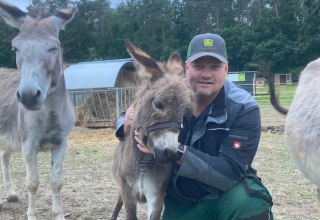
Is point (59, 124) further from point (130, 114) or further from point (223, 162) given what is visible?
point (223, 162)

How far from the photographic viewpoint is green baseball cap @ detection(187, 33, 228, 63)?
3018mm

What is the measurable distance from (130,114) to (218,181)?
75cm

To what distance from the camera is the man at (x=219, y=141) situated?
300 cm

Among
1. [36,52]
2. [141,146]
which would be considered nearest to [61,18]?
[36,52]

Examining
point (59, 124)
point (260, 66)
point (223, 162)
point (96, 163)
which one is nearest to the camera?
point (223, 162)

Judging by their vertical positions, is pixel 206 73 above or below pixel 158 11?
below

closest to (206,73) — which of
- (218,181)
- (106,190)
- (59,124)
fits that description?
(218,181)

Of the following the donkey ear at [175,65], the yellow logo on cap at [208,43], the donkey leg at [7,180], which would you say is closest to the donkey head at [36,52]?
the donkey ear at [175,65]

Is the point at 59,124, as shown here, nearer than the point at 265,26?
Yes

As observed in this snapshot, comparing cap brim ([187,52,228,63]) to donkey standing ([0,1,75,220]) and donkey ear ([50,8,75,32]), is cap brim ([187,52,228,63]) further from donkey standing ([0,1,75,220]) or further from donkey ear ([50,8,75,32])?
donkey ear ([50,8,75,32])

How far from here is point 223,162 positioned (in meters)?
2.95

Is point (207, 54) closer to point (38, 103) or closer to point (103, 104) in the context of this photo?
point (38, 103)

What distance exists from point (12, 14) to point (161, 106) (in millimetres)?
2050

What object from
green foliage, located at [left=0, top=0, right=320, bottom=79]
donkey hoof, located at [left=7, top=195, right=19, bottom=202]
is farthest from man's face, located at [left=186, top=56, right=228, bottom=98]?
green foliage, located at [left=0, top=0, right=320, bottom=79]
